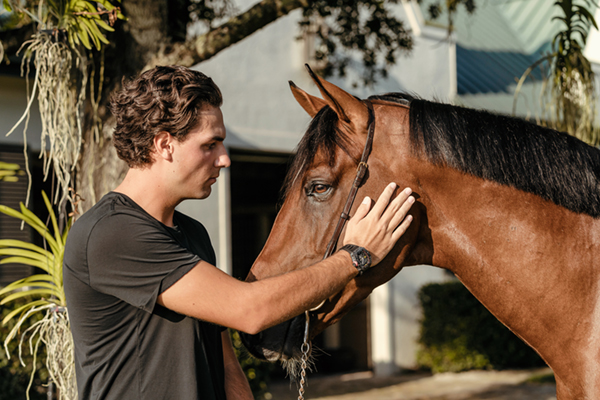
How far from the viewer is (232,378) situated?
2.01m

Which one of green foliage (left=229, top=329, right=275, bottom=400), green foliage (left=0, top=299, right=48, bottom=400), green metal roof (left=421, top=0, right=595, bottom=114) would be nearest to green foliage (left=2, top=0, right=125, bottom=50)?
green foliage (left=0, top=299, right=48, bottom=400)

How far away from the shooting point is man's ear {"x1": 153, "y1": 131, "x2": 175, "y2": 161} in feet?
5.60

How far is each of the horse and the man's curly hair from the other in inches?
18.2

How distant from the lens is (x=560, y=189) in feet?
6.20

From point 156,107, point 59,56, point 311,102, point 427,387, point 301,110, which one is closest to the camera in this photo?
point 156,107

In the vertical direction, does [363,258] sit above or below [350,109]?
below

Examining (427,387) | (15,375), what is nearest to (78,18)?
(15,375)

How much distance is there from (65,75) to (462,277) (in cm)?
252

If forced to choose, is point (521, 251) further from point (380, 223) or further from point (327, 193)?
point (327, 193)

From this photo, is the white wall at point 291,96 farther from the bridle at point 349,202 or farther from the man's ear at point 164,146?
the man's ear at point 164,146

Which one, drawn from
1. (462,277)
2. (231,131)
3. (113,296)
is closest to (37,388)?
(231,131)

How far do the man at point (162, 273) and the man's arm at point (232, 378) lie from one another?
15 cm

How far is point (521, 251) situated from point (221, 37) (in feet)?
8.07

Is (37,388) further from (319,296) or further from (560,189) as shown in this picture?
(560,189)
